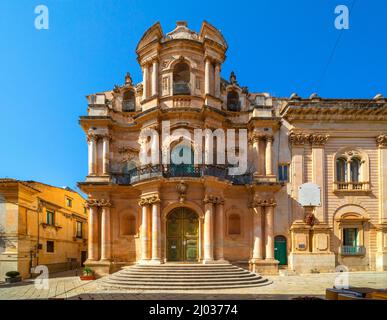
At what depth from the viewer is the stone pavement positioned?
16078mm

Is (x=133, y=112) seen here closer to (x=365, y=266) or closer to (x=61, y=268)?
(x=61, y=268)

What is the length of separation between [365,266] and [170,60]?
2122 centimetres

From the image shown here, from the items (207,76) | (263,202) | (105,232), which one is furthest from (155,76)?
(263,202)

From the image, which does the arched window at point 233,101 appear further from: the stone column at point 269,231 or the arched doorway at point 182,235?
the arched doorway at point 182,235

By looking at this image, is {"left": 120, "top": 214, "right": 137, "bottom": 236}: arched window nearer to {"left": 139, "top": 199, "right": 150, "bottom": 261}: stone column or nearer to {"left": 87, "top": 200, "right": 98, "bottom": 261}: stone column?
{"left": 87, "top": 200, "right": 98, "bottom": 261}: stone column

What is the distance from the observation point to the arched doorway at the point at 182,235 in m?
22.8

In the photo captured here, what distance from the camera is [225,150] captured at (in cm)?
2553

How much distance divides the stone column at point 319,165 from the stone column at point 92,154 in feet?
54.6

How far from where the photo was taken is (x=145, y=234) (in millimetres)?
22500

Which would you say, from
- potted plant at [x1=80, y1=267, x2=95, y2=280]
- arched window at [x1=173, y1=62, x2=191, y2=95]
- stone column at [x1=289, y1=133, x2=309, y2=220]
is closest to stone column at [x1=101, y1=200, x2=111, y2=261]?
potted plant at [x1=80, y1=267, x2=95, y2=280]

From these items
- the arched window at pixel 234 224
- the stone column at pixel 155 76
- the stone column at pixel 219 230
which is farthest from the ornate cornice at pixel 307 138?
the stone column at pixel 155 76

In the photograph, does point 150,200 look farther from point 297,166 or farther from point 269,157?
point 297,166
